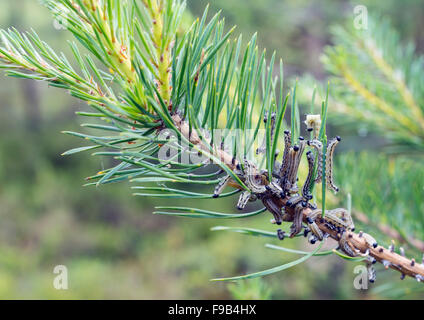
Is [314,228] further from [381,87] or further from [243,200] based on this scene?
[381,87]

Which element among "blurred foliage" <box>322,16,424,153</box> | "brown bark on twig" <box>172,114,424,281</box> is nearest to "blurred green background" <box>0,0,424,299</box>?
"blurred foliage" <box>322,16,424,153</box>

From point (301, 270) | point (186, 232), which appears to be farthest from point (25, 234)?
point (301, 270)

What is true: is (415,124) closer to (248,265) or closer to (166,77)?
(166,77)

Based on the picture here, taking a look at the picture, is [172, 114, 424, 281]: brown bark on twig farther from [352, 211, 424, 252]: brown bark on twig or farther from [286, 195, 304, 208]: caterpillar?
[352, 211, 424, 252]: brown bark on twig

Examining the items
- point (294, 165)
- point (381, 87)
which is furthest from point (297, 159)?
point (381, 87)

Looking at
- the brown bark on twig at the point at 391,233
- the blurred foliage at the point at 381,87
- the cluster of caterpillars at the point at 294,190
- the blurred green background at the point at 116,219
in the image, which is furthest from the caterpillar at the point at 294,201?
the blurred green background at the point at 116,219

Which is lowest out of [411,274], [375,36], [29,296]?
[29,296]
